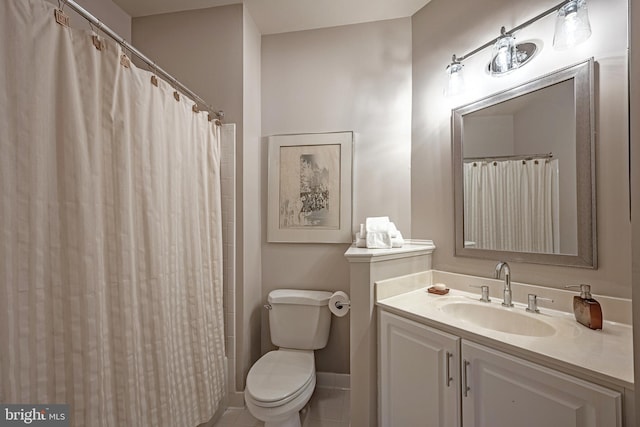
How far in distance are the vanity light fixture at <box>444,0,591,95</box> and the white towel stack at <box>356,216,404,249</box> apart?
878mm

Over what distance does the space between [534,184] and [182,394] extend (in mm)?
2019

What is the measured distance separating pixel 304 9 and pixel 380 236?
5.36 ft

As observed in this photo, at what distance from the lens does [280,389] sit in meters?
1.36

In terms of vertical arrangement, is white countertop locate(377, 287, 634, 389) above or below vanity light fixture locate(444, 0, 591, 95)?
below

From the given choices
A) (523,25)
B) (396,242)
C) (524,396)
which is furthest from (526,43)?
(524,396)

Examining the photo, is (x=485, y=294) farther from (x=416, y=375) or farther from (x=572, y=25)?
(x=572, y=25)

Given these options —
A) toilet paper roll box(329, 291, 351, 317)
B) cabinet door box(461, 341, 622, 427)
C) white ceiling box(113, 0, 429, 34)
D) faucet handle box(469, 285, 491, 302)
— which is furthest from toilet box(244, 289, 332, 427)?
white ceiling box(113, 0, 429, 34)

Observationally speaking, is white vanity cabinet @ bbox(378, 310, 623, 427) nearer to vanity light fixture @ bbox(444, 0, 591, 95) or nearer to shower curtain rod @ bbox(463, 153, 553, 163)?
shower curtain rod @ bbox(463, 153, 553, 163)

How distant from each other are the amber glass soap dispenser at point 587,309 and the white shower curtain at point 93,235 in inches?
69.0

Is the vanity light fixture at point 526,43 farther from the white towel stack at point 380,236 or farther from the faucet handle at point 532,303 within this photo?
the faucet handle at point 532,303

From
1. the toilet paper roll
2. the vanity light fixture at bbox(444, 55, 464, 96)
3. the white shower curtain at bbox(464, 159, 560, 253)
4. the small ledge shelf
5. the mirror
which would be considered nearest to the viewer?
the mirror

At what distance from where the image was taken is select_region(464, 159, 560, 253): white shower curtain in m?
1.24

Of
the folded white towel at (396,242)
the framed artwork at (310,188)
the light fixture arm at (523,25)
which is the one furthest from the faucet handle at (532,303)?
the light fixture arm at (523,25)

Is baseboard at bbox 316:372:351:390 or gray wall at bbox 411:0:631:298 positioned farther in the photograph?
baseboard at bbox 316:372:351:390
